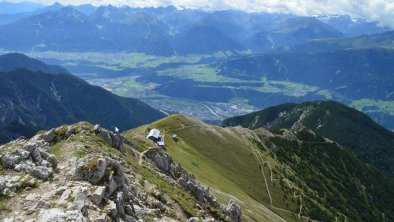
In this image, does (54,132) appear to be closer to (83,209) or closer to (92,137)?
(92,137)

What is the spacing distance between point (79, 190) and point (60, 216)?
16.4ft

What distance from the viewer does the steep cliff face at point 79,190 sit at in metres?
35.2

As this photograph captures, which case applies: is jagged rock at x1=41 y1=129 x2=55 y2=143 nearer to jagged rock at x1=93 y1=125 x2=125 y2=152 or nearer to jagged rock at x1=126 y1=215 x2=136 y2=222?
jagged rock at x1=93 y1=125 x2=125 y2=152

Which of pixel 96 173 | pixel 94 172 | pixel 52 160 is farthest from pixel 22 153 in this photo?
pixel 96 173

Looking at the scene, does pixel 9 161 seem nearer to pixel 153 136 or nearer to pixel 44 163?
pixel 44 163

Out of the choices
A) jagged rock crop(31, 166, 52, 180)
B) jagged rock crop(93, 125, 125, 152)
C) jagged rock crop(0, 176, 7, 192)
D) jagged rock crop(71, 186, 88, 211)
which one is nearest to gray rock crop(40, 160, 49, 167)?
jagged rock crop(31, 166, 52, 180)

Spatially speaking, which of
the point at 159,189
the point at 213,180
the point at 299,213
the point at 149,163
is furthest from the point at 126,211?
the point at 299,213

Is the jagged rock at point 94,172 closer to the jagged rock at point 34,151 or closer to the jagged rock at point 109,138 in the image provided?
the jagged rock at point 34,151

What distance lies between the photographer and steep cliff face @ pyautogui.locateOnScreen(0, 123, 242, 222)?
3522 cm

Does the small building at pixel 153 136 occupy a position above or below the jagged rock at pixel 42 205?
below

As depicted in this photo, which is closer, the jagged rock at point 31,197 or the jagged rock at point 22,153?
the jagged rock at point 31,197

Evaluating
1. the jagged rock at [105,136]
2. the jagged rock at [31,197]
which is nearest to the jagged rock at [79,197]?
the jagged rock at [31,197]

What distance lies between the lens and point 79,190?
123 ft

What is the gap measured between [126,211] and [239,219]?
5060 centimetres
